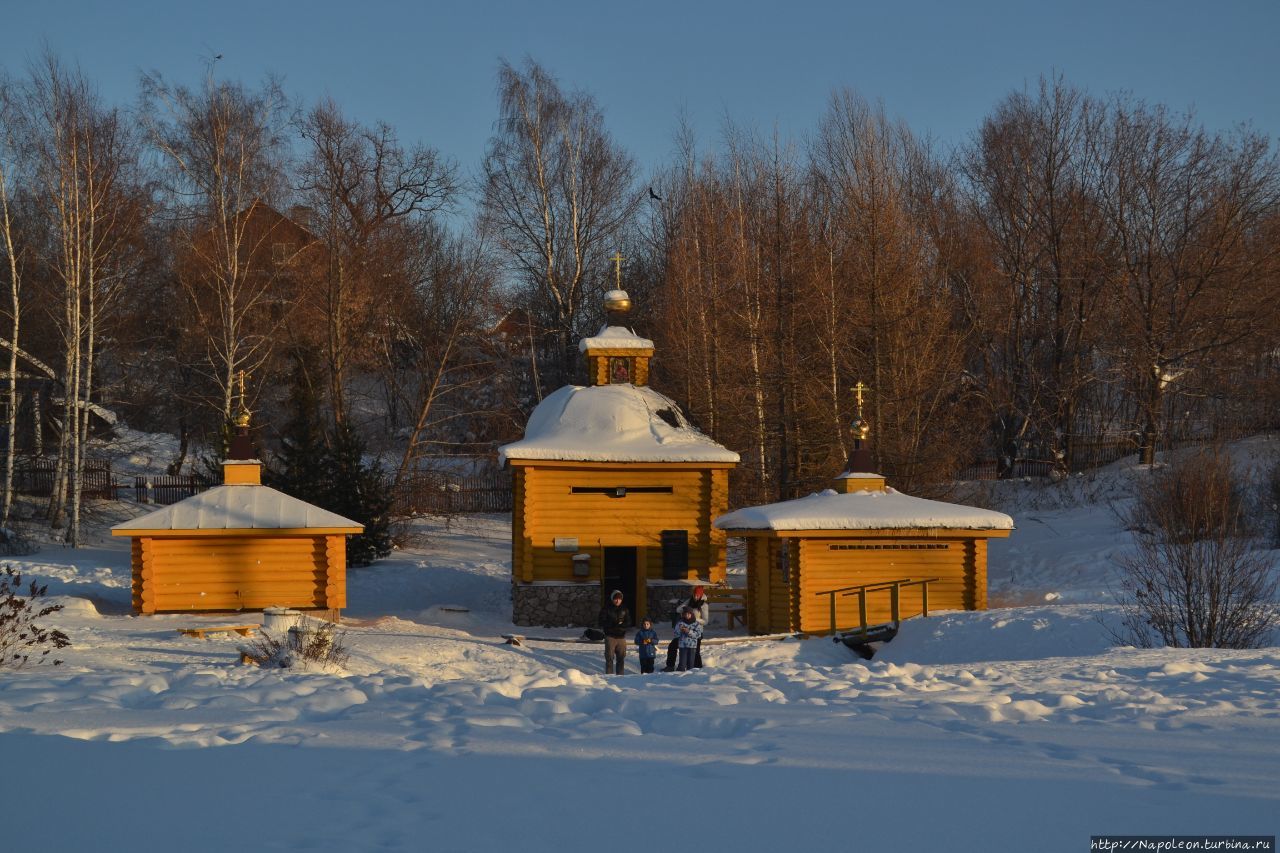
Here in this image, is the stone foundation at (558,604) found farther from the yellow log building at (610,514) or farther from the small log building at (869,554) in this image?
the small log building at (869,554)

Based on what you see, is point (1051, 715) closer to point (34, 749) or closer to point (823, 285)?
point (34, 749)

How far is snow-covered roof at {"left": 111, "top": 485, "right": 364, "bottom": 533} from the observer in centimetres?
1942

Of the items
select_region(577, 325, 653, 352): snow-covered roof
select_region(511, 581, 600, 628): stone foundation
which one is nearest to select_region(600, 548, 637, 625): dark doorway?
select_region(511, 581, 600, 628): stone foundation

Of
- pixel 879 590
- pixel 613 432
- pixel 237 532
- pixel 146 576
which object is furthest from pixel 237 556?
pixel 879 590

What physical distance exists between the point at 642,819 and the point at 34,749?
3.74 metres

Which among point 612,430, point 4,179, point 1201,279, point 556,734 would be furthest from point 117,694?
point 1201,279

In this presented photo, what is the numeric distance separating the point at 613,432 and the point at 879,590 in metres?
6.62

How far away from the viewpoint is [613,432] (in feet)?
74.8

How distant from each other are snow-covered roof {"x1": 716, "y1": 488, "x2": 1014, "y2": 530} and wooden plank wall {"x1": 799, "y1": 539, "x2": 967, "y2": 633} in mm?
508

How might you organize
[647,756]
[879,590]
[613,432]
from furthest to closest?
[613,432] → [879,590] → [647,756]

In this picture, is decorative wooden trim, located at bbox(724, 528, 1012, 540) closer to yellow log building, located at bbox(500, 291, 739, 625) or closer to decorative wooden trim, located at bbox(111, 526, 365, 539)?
yellow log building, located at bbox(500, 291, 739, 625)

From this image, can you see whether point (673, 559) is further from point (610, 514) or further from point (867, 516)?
point (867, 516)

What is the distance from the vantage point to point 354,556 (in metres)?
28.1

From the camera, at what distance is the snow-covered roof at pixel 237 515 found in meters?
19.4
